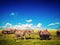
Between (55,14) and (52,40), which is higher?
(55,14)

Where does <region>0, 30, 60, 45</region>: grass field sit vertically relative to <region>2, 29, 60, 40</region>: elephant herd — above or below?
below

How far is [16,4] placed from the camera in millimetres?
2955

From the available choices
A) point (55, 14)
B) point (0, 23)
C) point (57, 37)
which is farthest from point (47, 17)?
point (0, 23)

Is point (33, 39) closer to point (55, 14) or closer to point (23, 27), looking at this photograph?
point (23, 27)

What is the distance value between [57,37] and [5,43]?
0.98 m

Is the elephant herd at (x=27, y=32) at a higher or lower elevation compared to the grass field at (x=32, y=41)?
higher

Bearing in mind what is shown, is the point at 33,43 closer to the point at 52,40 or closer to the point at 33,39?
the point at 33,39

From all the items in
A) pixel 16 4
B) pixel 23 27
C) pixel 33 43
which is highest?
pixel 16 4

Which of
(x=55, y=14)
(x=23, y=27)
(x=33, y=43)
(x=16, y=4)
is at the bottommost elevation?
(x=33, y=43)

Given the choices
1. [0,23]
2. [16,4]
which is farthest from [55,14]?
[0,23]

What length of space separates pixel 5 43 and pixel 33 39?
0.53 meters

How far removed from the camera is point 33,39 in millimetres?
2887

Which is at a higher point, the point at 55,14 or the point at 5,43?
the point at 55,14

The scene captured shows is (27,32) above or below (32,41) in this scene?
above
